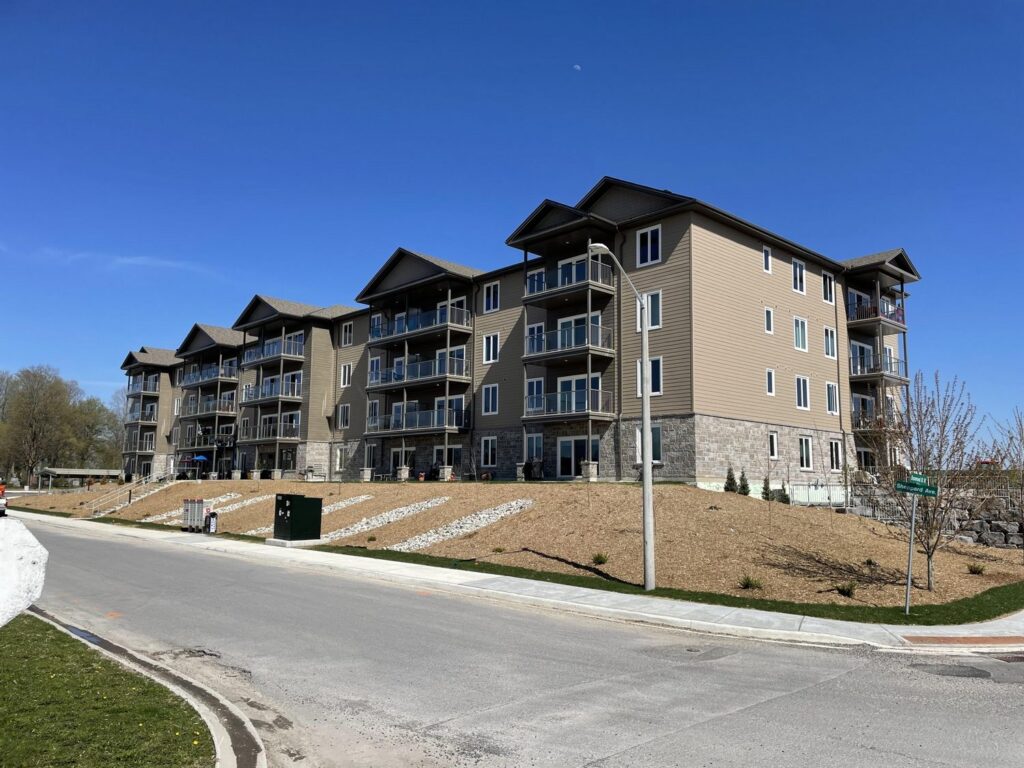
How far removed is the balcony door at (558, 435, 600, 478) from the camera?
114 ft

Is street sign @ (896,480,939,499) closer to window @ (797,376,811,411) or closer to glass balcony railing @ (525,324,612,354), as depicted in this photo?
glass balcony railing @ (525,324,612,354)

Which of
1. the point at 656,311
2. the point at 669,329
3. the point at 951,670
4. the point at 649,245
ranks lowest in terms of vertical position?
the point at 951,670

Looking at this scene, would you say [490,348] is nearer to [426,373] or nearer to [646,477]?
[426,373]

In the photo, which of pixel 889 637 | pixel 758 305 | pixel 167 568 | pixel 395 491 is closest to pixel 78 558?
pixel 167 568

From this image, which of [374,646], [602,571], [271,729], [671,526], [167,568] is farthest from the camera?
[671,526]

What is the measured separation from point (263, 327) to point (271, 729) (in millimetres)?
55567

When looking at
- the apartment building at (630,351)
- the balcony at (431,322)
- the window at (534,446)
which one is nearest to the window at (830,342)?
the apartment building at (630,351)

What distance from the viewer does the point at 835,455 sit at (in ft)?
126

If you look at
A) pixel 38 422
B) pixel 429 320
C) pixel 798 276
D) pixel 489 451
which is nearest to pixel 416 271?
pixel 429 320

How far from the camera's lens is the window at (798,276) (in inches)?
1490

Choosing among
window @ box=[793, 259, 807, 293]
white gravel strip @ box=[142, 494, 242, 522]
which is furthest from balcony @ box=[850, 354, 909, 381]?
white gravel strip @ box=[142, 494, 242, 522]

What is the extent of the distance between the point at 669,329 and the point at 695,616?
20.6 m

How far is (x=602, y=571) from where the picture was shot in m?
18.0

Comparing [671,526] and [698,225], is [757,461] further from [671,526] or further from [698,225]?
[671,526]
